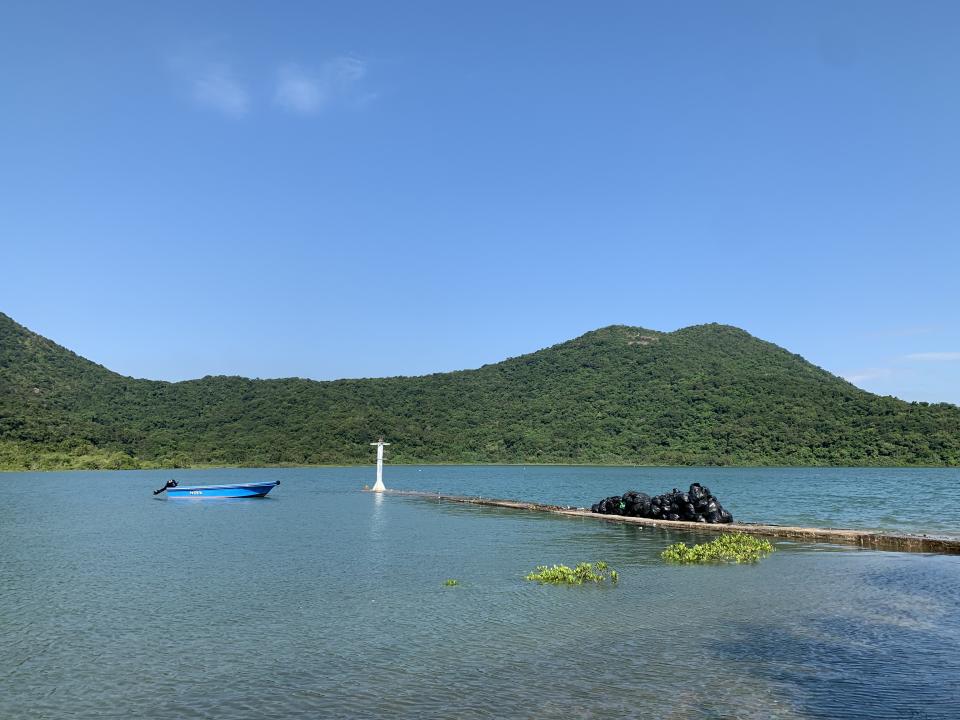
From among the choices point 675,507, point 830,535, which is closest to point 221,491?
point 675,507

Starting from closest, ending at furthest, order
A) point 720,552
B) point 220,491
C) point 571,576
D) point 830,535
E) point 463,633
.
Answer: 1. point 463,633
2. point 571,576
3. point 720,552
4. point 830,535
5. point 220,491

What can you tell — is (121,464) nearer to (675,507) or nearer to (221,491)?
(221,491)

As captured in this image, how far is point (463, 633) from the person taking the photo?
658 inches

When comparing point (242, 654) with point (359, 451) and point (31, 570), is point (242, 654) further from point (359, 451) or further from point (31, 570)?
point (359, 451)

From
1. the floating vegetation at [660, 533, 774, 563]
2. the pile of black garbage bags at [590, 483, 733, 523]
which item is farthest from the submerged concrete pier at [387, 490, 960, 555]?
the floating vegetation at [660, 533, 774, 563]

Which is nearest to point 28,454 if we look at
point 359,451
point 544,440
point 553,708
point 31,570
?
point 359,451

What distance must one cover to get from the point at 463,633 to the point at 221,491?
64.2m

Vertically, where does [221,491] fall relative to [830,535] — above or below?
below

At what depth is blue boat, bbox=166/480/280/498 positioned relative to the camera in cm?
7406

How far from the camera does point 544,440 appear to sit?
19475cm

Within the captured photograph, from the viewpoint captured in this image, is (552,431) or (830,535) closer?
(830,535)

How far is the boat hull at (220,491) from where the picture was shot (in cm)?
7400

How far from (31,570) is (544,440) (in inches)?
6739

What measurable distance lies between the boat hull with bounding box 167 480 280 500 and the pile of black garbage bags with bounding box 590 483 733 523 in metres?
38.8
